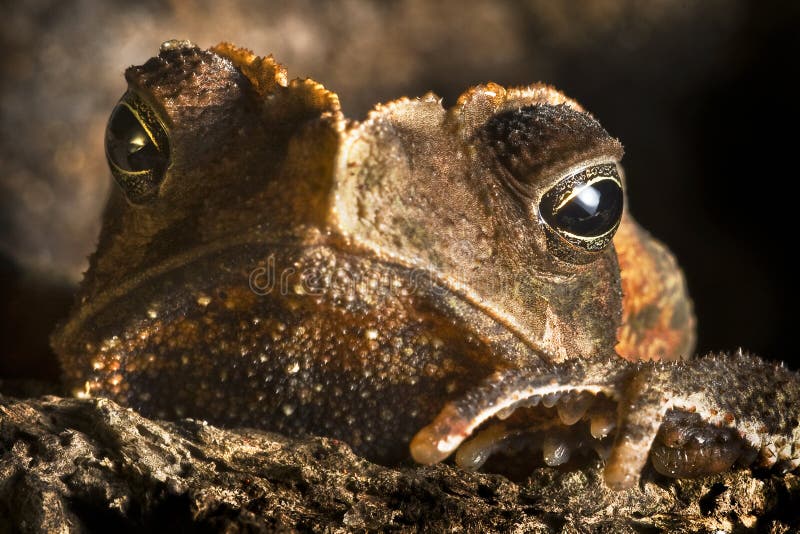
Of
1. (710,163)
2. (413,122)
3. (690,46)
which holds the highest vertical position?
(690,46)

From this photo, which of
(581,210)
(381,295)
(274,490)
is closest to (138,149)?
(381,295)

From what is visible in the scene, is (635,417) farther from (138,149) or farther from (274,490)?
(138,149)

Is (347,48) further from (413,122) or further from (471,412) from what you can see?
(471,412)

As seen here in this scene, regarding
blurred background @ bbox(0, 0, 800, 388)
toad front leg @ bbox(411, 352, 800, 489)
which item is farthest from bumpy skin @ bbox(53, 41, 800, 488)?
blurred background @ bbox(0, 0, 800, 388)

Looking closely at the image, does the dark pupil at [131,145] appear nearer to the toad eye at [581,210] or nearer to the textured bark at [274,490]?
the textured bark at [274,490]

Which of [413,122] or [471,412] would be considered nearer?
[471,412]

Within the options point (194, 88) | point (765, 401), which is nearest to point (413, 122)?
point (194, 88)

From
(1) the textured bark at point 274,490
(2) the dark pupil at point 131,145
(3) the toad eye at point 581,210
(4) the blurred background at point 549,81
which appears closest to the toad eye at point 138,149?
(2) the dark pupil at point 131,145
